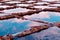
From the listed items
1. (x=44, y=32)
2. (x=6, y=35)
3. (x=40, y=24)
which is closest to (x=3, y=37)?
(x=6, y=35)

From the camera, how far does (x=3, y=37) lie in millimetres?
1102

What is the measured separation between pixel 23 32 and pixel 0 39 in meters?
0.17

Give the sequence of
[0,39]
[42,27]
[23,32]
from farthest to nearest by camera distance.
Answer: [42,27] < [23,32] < [0,39]

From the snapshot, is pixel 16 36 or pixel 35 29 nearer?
pixel 16 36

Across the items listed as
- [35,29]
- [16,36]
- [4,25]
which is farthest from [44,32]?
[4,25]

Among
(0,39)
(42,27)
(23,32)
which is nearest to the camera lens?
(0,39)

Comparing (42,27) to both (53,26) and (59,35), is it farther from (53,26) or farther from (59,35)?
(59,35)

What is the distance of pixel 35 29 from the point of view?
4.09 feet

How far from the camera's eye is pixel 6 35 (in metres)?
1.13

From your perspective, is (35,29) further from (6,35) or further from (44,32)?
(6,35)

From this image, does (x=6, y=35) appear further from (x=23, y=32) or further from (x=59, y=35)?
(x=59, y=35)

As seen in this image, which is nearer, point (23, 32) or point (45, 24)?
point (23, 32)

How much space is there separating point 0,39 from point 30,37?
165 millimetres

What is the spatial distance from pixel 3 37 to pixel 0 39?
0.13 ft
